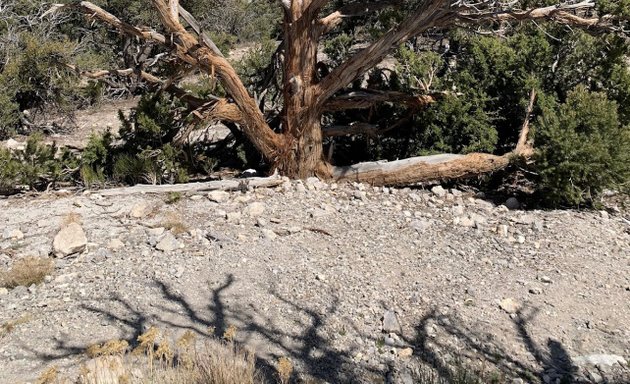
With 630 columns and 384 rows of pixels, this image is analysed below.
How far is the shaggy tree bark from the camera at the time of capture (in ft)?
21.7

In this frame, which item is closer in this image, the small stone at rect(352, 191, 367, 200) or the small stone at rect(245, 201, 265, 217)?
the small stone at rect(245, 201, 265, 217)

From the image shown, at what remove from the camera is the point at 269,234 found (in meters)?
5.86

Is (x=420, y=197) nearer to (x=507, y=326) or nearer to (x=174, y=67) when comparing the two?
(x=507, y=326)

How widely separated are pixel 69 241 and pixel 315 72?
134 inches

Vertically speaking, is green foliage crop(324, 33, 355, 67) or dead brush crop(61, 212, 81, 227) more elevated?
green foliage crop(324, 33, 355, 67)

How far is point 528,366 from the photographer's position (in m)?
4.25

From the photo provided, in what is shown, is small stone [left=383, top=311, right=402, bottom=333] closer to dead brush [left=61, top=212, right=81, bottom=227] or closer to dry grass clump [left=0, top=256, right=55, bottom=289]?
dry grass clump [left=0, top=256, right=55, bottom=289]

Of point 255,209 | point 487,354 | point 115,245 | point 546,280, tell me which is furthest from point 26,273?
point 546,280

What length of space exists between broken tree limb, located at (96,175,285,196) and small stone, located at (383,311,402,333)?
114 inches

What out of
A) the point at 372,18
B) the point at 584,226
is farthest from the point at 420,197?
the point at 372,18

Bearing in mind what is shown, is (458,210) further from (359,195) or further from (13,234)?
(13,234)

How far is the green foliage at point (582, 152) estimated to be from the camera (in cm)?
649

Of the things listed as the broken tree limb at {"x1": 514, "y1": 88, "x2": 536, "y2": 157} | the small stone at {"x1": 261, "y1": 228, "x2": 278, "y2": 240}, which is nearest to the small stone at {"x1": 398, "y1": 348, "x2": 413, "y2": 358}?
the small stone at {"x1": 261, "y1": 228, "x2": 278, "y2": 240}

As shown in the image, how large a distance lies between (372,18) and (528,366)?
807 cm
